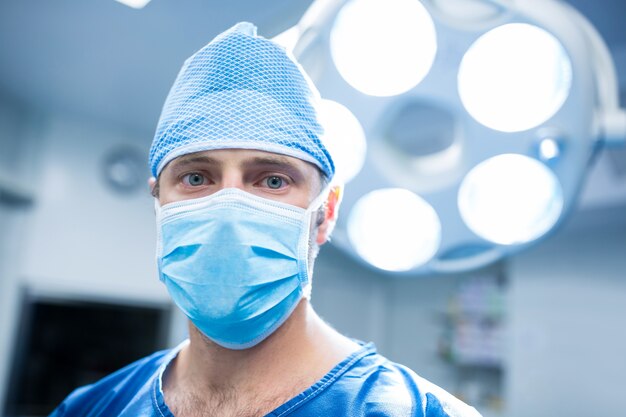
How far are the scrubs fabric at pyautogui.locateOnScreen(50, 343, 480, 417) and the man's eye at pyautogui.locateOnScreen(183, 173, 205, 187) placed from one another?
16.9 inches

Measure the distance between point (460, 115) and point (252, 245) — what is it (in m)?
0.44

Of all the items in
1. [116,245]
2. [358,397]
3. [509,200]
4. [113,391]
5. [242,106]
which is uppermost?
[242,106]

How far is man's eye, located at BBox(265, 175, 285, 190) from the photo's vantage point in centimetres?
112

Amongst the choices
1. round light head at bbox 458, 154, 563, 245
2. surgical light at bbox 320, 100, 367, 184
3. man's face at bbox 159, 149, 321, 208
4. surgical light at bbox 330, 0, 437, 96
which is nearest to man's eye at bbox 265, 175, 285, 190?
man's face at bbox 159, 149, 321, 208

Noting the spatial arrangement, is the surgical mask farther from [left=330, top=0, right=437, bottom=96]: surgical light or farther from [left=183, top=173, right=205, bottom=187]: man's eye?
[left=330, top=0, right=437, bottom=96]: surgical light

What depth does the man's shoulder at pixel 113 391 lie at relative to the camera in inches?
50.9

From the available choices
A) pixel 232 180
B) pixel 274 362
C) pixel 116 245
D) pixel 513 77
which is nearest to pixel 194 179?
pixel 232 180

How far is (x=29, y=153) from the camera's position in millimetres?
3484

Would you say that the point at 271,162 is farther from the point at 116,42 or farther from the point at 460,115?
the point at 116,42

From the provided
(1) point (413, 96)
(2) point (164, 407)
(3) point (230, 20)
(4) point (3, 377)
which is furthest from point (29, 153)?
(1) point (413, 96)

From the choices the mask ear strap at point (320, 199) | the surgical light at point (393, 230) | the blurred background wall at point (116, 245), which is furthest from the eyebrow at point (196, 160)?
the blurred background wall at point (116, 245)

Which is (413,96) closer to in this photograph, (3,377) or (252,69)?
(252,69)

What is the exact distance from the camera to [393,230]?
1284 mm

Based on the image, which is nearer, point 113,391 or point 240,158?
point 240,158
